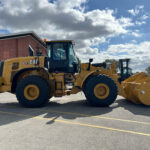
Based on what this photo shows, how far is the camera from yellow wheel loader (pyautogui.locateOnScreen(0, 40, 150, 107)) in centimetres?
567

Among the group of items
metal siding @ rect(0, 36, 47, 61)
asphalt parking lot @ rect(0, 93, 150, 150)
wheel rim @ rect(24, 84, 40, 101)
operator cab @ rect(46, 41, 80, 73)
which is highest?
metal siding @ rect(0, 36, 47, 61)

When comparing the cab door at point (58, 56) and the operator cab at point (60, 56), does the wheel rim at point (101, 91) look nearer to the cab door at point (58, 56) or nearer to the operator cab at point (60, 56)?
the operator cab at point (60, 56)

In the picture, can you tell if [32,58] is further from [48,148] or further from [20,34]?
[20,34]

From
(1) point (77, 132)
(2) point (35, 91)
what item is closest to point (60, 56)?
(2) point (35, 91)

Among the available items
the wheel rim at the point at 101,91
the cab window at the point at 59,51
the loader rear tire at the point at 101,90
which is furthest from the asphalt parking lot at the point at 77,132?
the cab window at the point at 59,51

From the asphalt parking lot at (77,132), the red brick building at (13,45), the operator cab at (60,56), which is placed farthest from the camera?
the red brick building at (13,45)

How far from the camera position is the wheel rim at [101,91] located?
18.5 feet

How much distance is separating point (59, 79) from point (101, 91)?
180cm

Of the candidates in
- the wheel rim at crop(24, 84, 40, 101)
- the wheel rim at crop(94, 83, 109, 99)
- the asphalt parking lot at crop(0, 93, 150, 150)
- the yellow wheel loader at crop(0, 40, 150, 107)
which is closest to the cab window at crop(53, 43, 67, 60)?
the yellow wheel loader at crop(0, 40, 150, 107)

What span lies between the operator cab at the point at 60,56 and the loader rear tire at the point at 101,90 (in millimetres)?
1197

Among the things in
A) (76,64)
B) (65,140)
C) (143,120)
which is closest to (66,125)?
(65,140)

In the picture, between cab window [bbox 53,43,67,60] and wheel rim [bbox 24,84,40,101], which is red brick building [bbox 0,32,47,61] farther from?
→ wheel rim [bbox 24,84,40,101]

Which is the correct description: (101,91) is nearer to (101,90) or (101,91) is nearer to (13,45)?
(101,90)

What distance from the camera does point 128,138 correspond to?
9.83 feet
